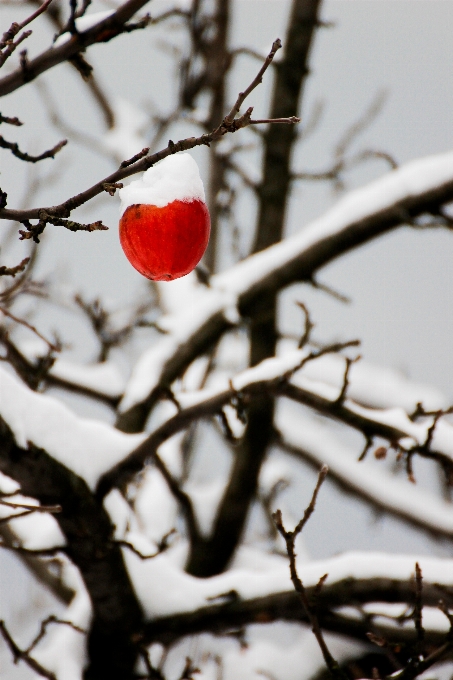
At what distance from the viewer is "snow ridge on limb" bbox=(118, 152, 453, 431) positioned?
12.0ft

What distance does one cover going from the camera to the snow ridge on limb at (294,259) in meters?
3.65

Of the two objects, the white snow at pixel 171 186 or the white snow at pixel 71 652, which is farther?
the white snow at pixel 71 652

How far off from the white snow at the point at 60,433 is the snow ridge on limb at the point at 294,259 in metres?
1.20

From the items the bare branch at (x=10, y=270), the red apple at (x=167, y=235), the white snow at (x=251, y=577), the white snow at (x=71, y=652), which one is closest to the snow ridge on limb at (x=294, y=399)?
the white snow at (x=251, y=577)

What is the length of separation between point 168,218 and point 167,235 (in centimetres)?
5

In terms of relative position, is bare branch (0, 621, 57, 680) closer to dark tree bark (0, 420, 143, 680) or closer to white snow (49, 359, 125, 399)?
dark tree bark (0, 420, 143, 680)

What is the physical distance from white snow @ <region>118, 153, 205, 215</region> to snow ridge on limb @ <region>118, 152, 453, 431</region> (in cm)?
231

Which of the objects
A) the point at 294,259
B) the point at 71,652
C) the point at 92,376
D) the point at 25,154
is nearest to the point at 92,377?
the point at 92,376

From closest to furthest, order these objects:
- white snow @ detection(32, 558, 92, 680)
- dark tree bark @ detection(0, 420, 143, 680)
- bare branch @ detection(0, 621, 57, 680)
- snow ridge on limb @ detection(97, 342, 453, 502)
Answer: dark tree bark @ detection(0, 420, 143, 680)
bare branch @ detection(0, 621, 57, 680)
snow ridge on limb @ detection(97, 342, 453, 502)
white snow @ detection(32, 558, 92, 680)

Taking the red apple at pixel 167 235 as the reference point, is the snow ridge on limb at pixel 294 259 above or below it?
above

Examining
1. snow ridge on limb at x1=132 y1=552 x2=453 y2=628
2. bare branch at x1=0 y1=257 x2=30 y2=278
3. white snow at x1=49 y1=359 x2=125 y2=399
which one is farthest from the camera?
white snow at x1=49 y1=359 x2=125 y2=399

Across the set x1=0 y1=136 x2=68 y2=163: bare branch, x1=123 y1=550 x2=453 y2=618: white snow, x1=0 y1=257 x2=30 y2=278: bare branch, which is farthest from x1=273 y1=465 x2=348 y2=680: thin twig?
x1=0 y1=136 x2=68 y2=163: bare branch

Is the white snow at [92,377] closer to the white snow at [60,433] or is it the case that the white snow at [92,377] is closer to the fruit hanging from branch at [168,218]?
the white snow at [60,433]

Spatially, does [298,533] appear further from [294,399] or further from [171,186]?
[171,186]
